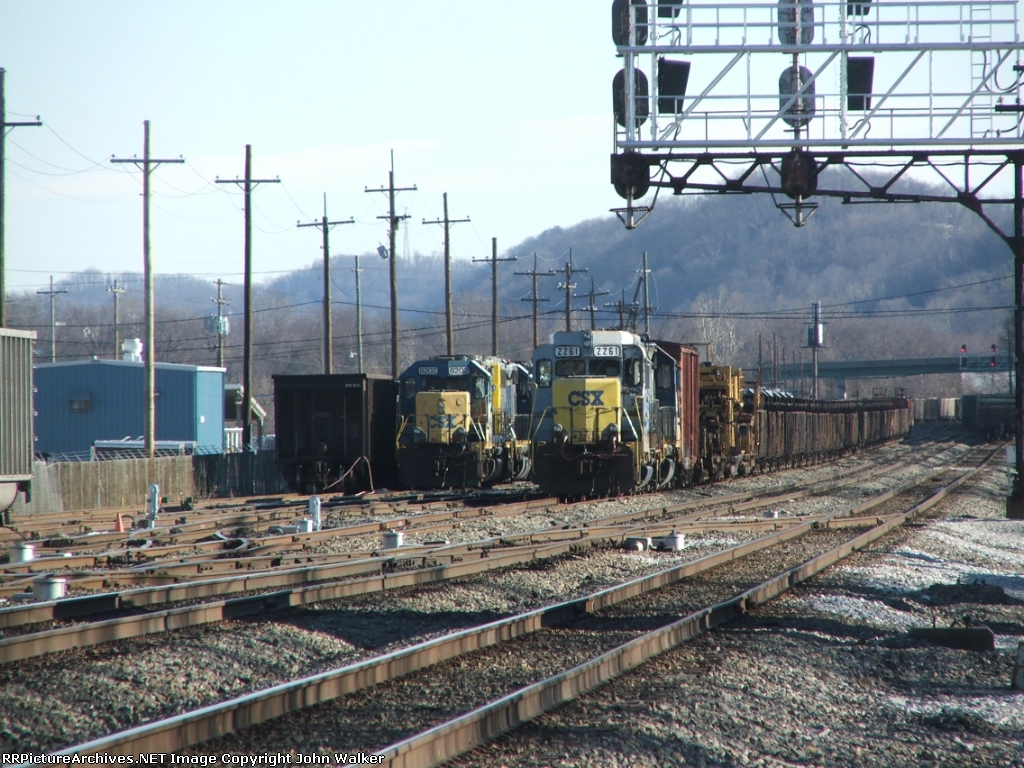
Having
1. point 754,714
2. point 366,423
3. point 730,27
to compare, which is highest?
point 730,27

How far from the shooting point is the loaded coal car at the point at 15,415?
18.1 m

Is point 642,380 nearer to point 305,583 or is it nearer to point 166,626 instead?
point 305,583

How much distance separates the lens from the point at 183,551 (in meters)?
15.0

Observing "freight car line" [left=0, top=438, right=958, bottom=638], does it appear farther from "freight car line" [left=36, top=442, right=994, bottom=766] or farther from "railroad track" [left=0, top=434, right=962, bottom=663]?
"freight car line" [left=36, top=442, right=994, bottom=766]

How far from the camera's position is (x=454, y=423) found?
89.1 feet

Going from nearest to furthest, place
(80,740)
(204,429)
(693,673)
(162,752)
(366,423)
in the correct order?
(162,752), (80,740), (693,673), (366,423), (204,429)

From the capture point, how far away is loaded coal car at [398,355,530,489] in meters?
27.1

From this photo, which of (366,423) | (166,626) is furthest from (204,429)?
(166,626)

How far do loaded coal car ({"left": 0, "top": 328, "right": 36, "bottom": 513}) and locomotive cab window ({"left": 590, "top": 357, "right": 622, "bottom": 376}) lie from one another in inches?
436

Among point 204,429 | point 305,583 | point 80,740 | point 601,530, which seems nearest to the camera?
point 80,740

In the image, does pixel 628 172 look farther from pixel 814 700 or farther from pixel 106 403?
pixel 106 403

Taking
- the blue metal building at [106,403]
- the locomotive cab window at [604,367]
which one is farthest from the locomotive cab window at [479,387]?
the blue metal building at [106,403]

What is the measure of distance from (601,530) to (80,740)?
12.0 m

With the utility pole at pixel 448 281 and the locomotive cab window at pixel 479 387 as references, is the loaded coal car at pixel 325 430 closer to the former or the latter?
the locomotive cab window at pixel 479 387
